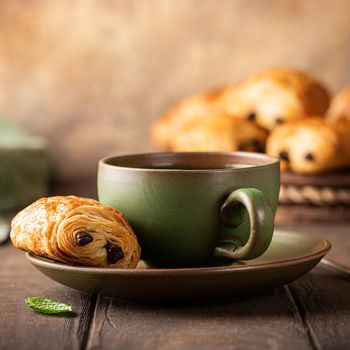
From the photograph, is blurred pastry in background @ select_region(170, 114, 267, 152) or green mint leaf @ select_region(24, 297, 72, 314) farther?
blurred pastry in background @ select_region(170, 114, 267, 152)

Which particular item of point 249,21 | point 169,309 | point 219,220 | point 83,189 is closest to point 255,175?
point 219,220

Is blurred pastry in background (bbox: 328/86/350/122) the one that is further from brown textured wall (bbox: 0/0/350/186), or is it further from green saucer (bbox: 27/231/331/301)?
green saucer (bbox: 27/231/331/301)

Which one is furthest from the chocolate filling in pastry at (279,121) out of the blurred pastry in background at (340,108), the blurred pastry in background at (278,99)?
the blurred pastry in background at (340,108)

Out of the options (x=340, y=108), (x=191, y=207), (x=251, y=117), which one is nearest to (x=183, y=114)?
(x=251, y=117)

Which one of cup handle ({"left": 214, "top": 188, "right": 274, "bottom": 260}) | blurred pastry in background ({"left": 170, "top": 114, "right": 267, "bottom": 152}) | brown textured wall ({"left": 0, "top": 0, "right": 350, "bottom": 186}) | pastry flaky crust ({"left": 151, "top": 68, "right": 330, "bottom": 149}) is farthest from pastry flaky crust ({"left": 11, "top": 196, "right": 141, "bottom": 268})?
brown textured wall ({"left": 0, "top": 0, "right": 350, "bottom": 186})

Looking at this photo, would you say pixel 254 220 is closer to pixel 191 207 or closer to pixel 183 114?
pixel 191 207
